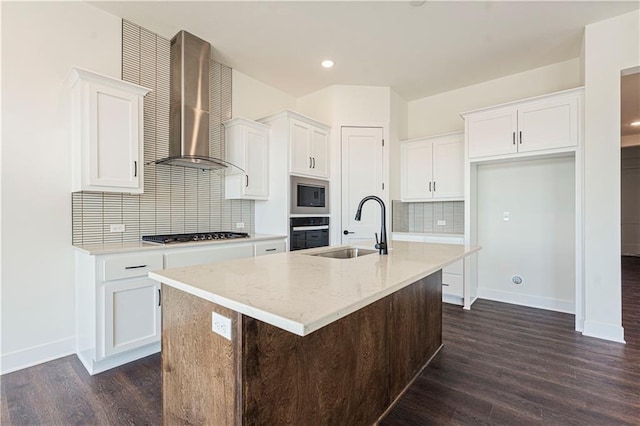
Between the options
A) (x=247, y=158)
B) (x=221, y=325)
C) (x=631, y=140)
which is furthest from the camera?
(x=631, y=140)

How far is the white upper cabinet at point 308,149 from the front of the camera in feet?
12.1

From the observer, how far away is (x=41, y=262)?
2.41 metres

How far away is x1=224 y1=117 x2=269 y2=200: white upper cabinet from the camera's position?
3.51 m

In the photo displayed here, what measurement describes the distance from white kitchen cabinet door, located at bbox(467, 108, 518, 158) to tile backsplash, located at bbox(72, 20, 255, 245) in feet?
9.68

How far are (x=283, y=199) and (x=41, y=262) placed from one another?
2.20 metres

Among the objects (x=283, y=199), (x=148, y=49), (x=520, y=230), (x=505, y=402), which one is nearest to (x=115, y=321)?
(x=283, y=199)

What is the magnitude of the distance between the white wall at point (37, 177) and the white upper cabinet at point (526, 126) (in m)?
4.02

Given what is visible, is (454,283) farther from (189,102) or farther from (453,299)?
(189,102)

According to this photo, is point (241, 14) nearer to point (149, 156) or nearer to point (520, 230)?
point (149, 156)

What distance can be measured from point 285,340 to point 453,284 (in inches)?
129

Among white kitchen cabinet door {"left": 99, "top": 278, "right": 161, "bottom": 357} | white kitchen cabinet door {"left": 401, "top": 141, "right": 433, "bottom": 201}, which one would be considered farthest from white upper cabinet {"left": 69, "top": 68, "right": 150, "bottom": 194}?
white kitchen cabinet door {"left": 401, "top": 141, "right": 433, "bottom": 201}

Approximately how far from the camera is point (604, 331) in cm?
284

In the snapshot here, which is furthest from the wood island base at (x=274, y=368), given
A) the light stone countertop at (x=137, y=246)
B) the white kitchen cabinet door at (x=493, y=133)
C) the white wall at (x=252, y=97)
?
the white wall at (x=252, y=97)

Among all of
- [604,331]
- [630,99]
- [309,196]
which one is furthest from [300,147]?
[630,99]
